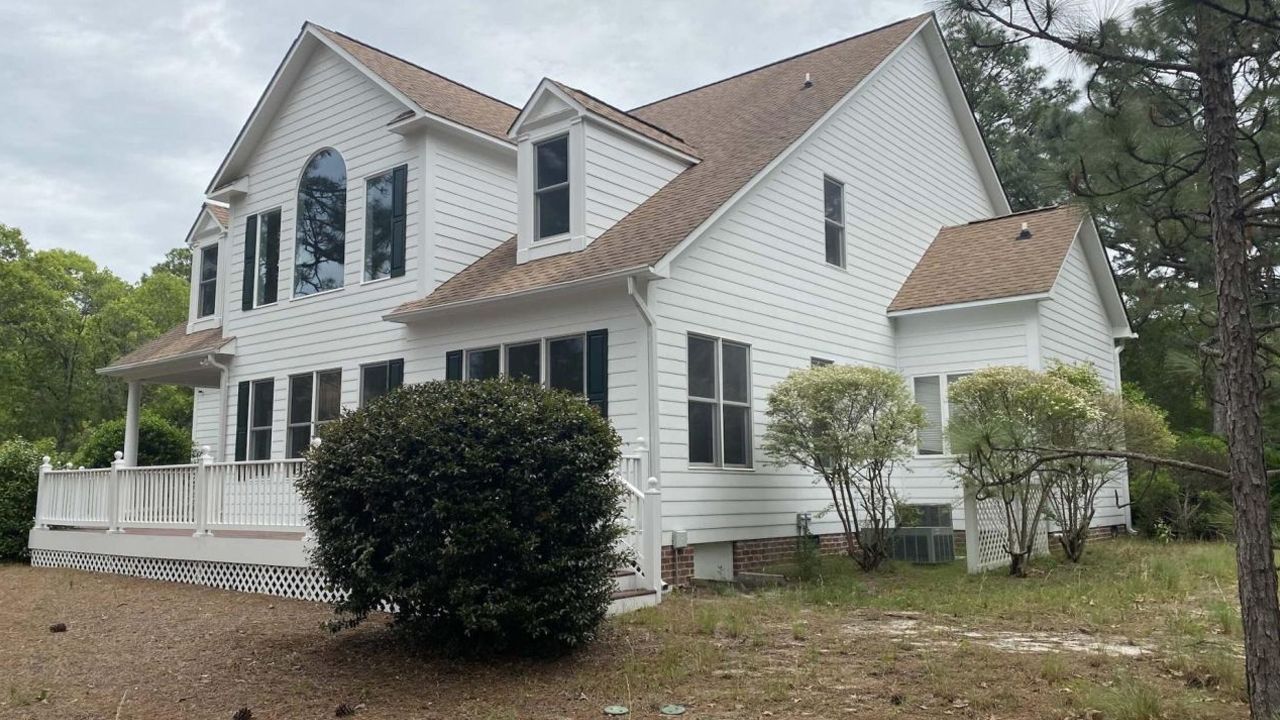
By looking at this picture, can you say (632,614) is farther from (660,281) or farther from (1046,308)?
(1046,308)

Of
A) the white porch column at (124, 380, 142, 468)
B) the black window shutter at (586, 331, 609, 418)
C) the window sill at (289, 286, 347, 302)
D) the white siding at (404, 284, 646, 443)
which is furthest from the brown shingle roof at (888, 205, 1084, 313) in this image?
the white porch column at (124, 380, 142, 468)

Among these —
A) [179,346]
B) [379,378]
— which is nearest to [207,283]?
[179,346]

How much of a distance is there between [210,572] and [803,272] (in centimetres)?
853

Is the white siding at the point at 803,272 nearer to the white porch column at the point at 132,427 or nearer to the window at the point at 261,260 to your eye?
the window at the point at 261,260

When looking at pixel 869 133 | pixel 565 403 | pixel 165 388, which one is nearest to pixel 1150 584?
pixel 565 403

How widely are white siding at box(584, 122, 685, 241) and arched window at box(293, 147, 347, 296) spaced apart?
4.39 meters

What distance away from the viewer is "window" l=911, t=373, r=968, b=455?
599 inches

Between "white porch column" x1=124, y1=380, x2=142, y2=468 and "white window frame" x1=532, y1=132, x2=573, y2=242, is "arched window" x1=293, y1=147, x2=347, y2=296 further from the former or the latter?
"white porch column" x1=124, y1=380, x2=142, y2=468

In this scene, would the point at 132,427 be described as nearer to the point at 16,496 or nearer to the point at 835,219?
the point at 16,496

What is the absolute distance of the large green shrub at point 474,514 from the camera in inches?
280

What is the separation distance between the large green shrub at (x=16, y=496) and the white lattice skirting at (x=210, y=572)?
0.63 m

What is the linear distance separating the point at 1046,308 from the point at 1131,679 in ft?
31.6

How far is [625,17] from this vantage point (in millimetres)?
20078

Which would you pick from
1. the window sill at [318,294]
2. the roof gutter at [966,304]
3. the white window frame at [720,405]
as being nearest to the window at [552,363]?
the white window frame at [720,405]
